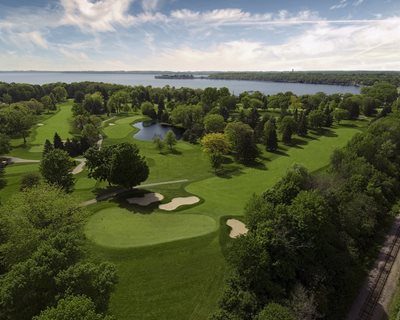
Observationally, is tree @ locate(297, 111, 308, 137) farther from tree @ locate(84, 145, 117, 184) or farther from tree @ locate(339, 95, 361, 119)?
tree @ locate(84, 145, 117, 184)

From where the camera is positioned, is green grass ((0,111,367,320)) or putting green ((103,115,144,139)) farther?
putting green ((103,115,144,139))

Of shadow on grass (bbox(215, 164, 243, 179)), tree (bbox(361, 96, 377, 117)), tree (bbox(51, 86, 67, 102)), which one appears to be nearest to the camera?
shadow on grass (bbox(215, 164, 243, 179))

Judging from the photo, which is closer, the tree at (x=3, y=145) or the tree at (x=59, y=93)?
the tree at (x=3, y=145)

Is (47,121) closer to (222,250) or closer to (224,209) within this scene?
(224,209)

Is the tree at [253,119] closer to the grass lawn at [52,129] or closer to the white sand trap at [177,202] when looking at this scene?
the grass lawn at [52,129]

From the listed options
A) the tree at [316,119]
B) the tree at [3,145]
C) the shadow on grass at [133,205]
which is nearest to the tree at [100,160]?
the shadow on grass at [133,205]

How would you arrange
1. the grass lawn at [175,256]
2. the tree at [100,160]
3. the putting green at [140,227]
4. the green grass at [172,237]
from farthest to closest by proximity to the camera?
1. the tree at [100,160]
2. the putting green at [140,227]
3. the green grass at [172,237]
4. the grass lawn at [175,256]

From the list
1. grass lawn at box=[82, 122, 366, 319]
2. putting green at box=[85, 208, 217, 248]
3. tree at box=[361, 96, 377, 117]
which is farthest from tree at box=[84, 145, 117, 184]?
tree at box=[361, 96, 377, 117]
